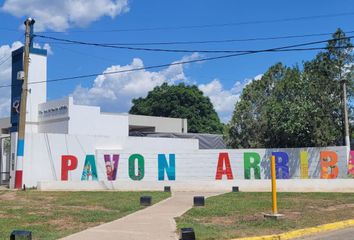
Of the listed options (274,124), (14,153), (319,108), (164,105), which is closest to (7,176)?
(14,153)

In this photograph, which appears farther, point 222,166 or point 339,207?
point 222,166

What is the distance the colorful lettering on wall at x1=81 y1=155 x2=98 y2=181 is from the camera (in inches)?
1071

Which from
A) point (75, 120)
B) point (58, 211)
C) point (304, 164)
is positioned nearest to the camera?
point (58, 211)

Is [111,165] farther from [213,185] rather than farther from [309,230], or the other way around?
[309,230]

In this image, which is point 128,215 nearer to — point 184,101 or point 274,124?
point 274,124

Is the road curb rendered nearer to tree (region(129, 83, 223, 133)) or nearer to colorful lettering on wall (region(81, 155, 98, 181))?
colorful lettering on wall (region(81, 155, 98, 181))

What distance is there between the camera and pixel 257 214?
1436 centimetres

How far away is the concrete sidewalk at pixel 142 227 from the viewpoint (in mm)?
10609

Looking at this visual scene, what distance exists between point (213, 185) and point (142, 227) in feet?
42.0

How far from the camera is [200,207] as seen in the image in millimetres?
15945

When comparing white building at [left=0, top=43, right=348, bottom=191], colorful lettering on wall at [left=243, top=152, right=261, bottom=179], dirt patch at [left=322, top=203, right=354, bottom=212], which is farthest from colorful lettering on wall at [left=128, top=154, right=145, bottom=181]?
dirt patch at [left=322, top=203, right=354, bottom=212]

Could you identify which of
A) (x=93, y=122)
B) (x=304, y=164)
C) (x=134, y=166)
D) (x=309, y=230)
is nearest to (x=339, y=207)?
(x=309, y=230)

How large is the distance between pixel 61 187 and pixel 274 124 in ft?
41.2

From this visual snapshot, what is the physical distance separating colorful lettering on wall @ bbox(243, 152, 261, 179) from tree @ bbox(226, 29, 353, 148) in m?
2.42
